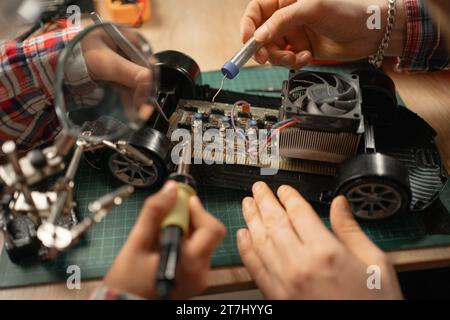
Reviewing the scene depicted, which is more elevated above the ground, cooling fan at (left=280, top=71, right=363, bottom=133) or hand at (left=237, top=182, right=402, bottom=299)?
cooling fan at (left=280, top=71, right=363, bottom=133)

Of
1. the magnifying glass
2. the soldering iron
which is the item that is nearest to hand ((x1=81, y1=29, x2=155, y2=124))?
the magnifying glass

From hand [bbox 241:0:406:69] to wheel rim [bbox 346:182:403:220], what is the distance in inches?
29.9

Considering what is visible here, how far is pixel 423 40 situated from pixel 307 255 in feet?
4.16

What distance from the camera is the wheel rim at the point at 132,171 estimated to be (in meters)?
1.53

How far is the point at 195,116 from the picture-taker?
65.0 inches

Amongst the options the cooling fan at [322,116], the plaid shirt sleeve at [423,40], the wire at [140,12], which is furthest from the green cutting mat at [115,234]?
the wire at [140,12]

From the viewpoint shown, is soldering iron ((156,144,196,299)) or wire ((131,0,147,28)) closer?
soldering iron ((156,144,196,299))

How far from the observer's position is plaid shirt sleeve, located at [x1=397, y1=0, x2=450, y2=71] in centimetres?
171

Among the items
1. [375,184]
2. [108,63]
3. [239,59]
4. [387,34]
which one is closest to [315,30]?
[387,34]

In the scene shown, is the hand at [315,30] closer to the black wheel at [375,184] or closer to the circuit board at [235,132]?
the circuit board at [235,132]

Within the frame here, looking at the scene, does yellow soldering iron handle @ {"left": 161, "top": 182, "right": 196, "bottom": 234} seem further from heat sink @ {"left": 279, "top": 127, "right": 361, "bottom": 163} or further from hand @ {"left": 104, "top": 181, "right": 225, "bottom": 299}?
heat sink @ {"left": 279, "top": 127, "right": 361, "bottom": 163}

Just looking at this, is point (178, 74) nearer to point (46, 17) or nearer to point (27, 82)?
point (27, 82)

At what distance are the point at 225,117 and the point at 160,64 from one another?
14.9 inches
